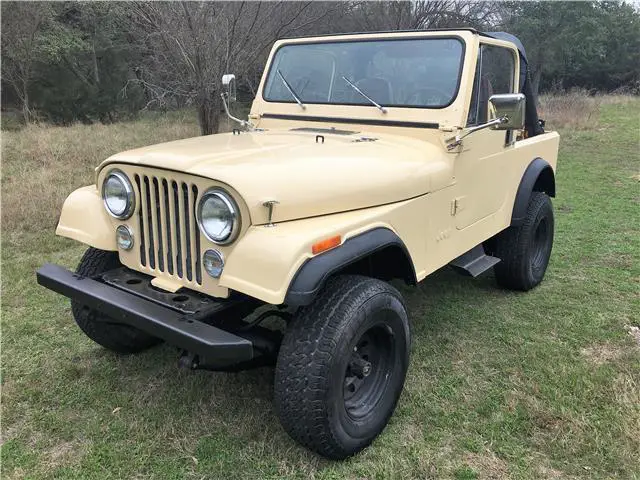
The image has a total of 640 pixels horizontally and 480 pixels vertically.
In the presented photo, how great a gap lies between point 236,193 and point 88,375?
1.68 meters

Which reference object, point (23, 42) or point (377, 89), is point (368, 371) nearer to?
point (377, 89)

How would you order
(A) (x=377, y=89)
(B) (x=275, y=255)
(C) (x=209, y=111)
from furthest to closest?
(C) (x=209, y=111) < (A) (x=377, y=89) < (B) (x=275, y=255)

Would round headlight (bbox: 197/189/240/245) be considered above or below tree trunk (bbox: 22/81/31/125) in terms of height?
above

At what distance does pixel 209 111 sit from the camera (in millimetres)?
9359

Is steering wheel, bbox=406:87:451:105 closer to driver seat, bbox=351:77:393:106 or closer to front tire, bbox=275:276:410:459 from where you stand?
driver seat, bbox=351:77:393:106

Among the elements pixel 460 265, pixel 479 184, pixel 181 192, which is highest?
pixel 181 192

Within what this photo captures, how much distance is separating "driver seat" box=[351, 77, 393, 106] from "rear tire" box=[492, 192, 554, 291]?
1.52 m

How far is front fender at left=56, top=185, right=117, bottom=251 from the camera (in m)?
2.73

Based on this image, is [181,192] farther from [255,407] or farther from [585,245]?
[585,245]

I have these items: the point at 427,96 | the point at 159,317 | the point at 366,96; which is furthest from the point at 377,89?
the point at 159,317

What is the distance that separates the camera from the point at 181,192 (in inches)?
94.7

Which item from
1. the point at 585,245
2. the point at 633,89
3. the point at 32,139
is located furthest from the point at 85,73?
the point at 633,89

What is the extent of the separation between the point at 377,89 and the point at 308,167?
1.21m

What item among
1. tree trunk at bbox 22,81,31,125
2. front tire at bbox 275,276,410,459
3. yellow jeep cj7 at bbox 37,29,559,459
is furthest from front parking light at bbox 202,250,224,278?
tree trunk at bbox 22,81,31,125
